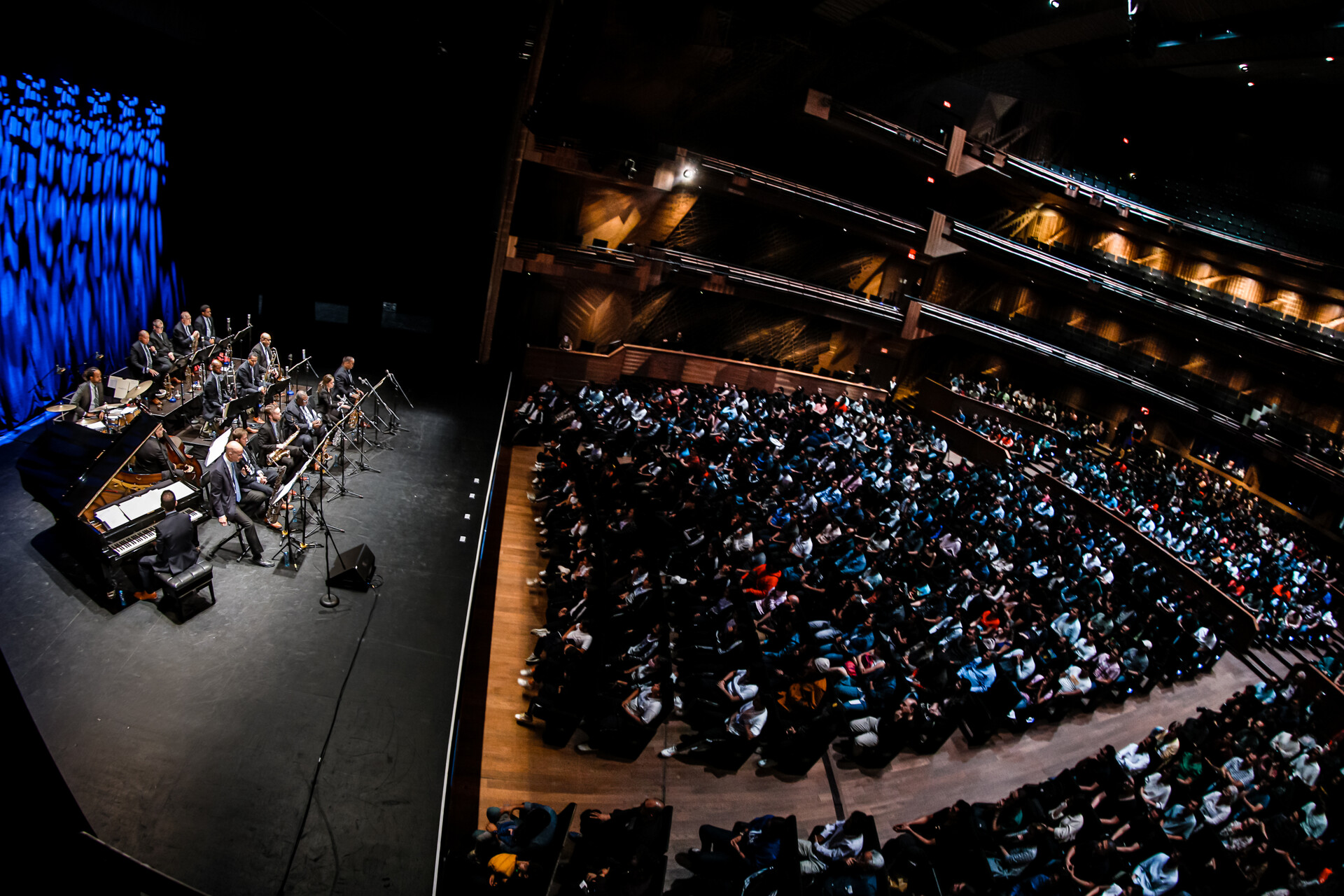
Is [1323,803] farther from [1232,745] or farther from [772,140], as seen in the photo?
[772,140]

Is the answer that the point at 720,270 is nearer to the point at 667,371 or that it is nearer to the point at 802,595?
the point at 667,371

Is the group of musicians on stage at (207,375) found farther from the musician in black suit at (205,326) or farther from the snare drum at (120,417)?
the snare drum at (120,417)

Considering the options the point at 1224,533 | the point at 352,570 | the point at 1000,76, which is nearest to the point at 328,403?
the point at 352,570

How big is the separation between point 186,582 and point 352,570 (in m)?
1.35

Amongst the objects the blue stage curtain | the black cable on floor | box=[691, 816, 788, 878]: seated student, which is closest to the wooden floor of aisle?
box=[691, 816, 788, 878]: seated student

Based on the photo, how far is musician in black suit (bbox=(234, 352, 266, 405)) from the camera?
9.91 meters

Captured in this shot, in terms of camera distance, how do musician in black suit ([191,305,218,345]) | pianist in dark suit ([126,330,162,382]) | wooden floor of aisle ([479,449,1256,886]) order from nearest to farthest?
1. wooden floor of aisle ([479,449,1256,886])
2. pianist in dark suit ([126,330,162,382])
3. musician in black suit ([191,305,218,345])

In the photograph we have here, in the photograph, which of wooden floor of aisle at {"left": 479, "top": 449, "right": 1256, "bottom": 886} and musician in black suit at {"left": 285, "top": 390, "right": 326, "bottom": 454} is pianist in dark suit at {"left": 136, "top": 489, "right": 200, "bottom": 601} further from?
wooden floor of aisle at {"left": 479, "top": 449, "right": 1256, "bottom": 886}

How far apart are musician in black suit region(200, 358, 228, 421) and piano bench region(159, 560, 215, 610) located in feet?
13.1

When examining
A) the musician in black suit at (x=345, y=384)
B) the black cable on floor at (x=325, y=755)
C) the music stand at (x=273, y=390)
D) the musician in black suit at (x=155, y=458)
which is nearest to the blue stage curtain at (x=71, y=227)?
the music stand at (x=273, y=390)

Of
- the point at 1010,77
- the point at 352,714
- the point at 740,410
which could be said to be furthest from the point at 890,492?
the point at 1010,77

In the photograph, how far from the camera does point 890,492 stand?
12.8 metres

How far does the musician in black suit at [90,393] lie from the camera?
25.9ft

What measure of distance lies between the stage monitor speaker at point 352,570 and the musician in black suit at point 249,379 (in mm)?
4607
